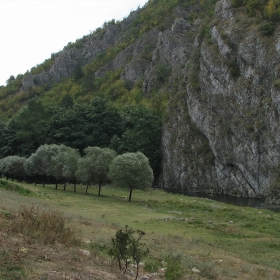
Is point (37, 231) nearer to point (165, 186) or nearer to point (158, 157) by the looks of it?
point (165, 186)

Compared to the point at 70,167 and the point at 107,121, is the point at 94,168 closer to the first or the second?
the point at 70,167

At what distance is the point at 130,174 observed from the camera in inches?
2021

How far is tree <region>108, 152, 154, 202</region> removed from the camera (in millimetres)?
51344

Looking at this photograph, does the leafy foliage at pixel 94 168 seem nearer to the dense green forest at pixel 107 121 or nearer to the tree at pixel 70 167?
the tree at pixel 70 167

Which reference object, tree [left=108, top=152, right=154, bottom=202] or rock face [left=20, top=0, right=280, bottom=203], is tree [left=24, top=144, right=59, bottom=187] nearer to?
tree [left=108, top=152, right=154, bottom=202]

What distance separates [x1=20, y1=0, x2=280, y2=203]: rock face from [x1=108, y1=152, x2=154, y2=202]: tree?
82.4ft

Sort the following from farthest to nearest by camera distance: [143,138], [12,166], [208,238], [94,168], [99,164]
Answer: [143,138], [12,166], [99,164], [94,168], [208,238]

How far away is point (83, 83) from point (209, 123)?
8700 centimetres

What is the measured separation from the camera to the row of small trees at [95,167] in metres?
51.7

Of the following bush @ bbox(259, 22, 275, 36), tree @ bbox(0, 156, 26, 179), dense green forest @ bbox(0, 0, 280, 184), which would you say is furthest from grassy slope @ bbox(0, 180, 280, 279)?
dense green forest @ bbox(0, 0, 280, 184)

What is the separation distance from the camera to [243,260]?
65.3 feet

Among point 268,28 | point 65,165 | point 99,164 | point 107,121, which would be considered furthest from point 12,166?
point 268,28

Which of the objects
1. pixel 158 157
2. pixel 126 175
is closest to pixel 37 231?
pixel 126 175

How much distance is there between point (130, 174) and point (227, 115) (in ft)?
127
